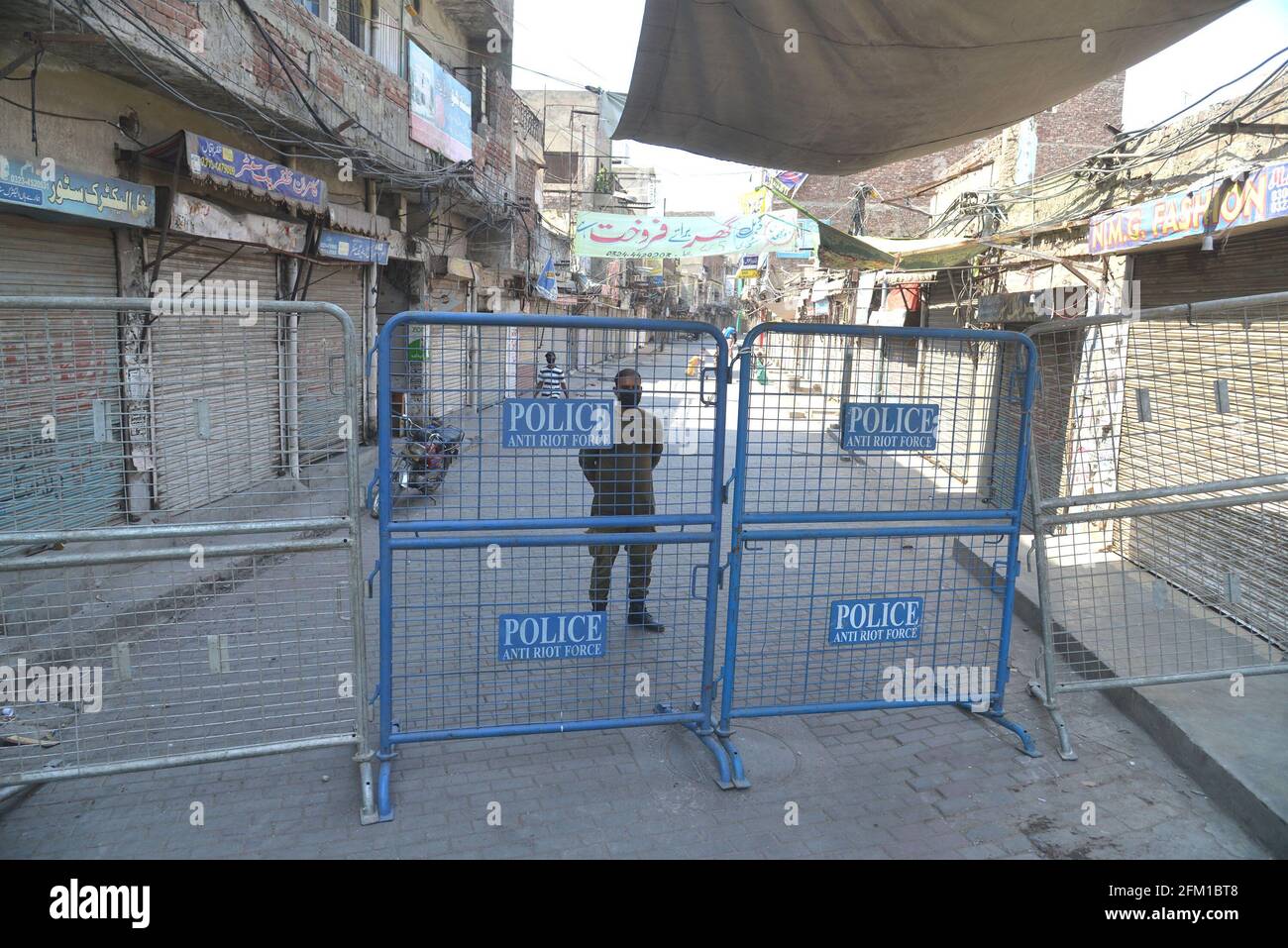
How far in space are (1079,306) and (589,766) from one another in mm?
7737

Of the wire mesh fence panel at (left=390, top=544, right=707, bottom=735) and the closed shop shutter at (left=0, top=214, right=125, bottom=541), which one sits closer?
the closed shop shutter at (left=0, top=214, right=125, bottom=541)

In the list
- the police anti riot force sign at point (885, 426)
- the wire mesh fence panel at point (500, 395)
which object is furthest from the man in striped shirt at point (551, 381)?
the police anti riot force sign at point (885, 426)

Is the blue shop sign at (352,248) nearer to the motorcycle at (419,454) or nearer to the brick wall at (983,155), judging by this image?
the brick wall at (983,155)

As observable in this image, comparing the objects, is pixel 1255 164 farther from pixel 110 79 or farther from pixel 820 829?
pixel 110 79

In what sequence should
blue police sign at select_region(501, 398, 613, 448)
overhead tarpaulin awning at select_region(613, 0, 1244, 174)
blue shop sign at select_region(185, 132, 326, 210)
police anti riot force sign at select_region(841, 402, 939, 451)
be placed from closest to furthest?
1. overhead tarpaulin awning at select_region(613, 0, 1244, 174)
2. blue police sign at select_region(501, 398, 613, 448)
3. police anti riot force sign at select_region(841, 402, 939, 451)
4. blue shop sign at select_region(185, 132, 326, 210)

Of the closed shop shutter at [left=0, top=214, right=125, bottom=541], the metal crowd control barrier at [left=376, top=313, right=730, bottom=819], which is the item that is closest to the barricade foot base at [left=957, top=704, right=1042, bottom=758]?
the metal crowd control barrier at [left=376, top=313, right=730, bottom=819]

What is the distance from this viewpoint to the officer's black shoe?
5.45 metres

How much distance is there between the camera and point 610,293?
1507 inches

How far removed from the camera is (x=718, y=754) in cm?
395

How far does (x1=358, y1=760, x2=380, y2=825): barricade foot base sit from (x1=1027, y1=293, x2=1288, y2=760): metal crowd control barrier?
3462mm

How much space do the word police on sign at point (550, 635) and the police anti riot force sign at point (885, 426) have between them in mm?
1522

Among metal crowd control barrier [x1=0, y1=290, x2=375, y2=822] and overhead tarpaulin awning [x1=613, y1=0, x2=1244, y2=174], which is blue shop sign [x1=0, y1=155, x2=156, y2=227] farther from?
overhead tarpaulin awning [x1=613, y1=0, x2=1244, y2=174]

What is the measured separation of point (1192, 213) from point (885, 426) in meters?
4.06

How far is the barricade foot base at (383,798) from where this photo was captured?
347 cm
